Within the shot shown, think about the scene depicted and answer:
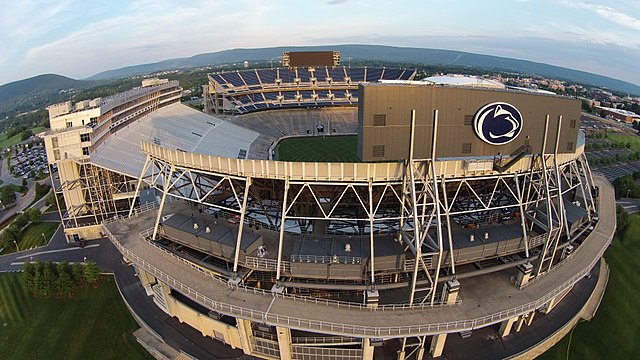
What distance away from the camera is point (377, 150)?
25.3 m

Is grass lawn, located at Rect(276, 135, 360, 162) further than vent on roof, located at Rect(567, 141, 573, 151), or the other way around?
grass lawn, located at Rect(276, 135, 360, 162)

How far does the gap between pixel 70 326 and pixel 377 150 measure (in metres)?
35.4

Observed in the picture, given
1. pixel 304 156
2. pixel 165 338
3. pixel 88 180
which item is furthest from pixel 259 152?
pixel 165 338

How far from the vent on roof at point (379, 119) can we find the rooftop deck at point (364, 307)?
14.2 meters

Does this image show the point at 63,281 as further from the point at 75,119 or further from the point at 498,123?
the point at 498,123

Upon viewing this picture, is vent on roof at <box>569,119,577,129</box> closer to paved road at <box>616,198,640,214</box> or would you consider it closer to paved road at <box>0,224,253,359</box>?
paved road at <box>0,224,253,359</box>

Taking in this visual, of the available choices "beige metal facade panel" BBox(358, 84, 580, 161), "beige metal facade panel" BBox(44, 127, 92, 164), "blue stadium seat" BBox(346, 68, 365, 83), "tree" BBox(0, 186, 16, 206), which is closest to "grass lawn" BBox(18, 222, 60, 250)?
"beige metal facade panel" BBox(44, 127, 92, 164)

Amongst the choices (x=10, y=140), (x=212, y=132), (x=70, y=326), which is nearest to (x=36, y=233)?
(x=70, y=326)

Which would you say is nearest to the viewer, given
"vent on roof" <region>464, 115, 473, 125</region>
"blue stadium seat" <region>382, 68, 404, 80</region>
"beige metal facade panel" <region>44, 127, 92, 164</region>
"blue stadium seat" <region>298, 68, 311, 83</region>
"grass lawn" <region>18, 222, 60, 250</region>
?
"vent on roof" <region>464, 115, 473, 125</region>

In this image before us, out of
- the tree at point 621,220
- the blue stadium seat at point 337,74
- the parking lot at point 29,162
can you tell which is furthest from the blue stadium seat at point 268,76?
the tree at point 621,220

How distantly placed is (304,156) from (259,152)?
11.7m

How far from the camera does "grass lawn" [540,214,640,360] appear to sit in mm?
30297

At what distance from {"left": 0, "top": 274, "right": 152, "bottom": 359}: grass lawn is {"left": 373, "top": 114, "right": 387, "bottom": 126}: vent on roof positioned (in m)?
28.5

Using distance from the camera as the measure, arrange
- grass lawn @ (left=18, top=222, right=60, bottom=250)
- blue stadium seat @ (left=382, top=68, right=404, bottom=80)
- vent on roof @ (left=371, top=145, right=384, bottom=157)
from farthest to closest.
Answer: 1. blue stadium seat @ (left=382, top=68, right=404, bottom=80)
2. grass lawn @ (left=18, top=222, right=60, bottom=250)
3. vent on roof @ (left=371, top=145, right=384, bottom=157)
